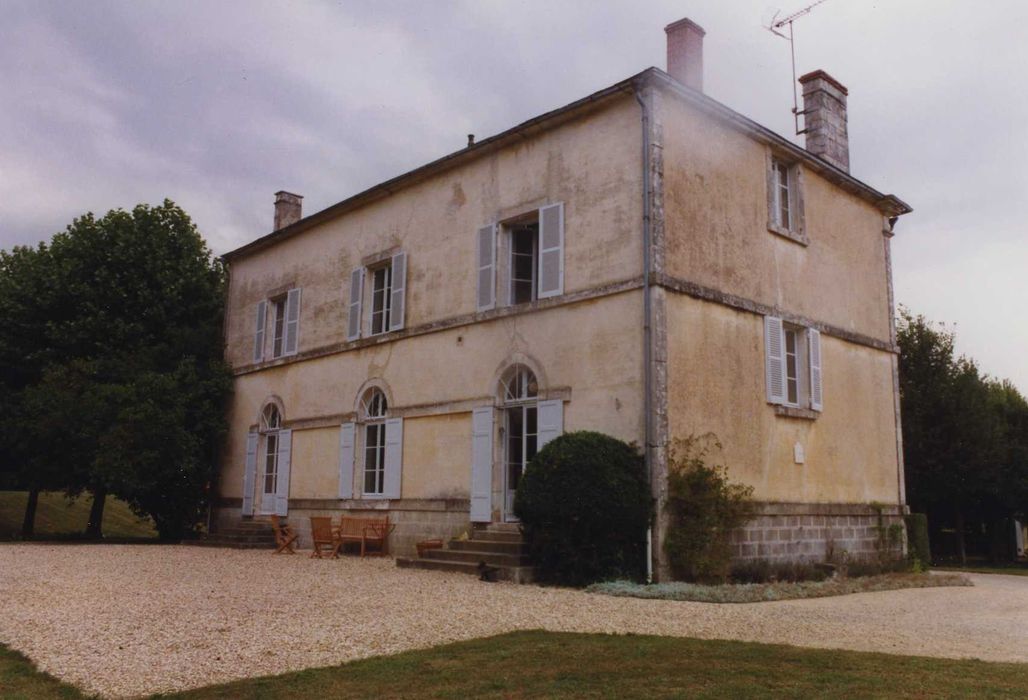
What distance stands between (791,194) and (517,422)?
5407mm

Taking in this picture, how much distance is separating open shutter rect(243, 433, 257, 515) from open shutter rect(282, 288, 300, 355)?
2002 millimetres

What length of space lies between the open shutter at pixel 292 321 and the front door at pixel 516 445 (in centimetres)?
636

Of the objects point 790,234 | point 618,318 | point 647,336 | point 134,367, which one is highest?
point 790,234

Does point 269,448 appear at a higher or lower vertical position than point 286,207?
lower

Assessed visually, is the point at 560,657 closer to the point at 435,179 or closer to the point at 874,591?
the point at 874,591

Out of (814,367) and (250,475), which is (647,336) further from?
(250,475)

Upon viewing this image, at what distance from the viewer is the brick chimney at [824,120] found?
14.5 metres

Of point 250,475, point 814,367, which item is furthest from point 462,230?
point 250,475

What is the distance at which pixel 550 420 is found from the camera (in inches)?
464

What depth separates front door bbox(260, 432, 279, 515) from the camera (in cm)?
1753

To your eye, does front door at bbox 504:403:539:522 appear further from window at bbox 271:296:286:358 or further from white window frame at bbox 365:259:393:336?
window at bbox 271:296:286:358

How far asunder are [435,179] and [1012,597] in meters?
10.1

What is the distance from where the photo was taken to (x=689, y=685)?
4.77 metres

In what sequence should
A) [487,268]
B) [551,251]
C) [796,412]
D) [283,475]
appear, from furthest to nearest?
[283,475]
[487,268]
[796,412]
[551,251]
